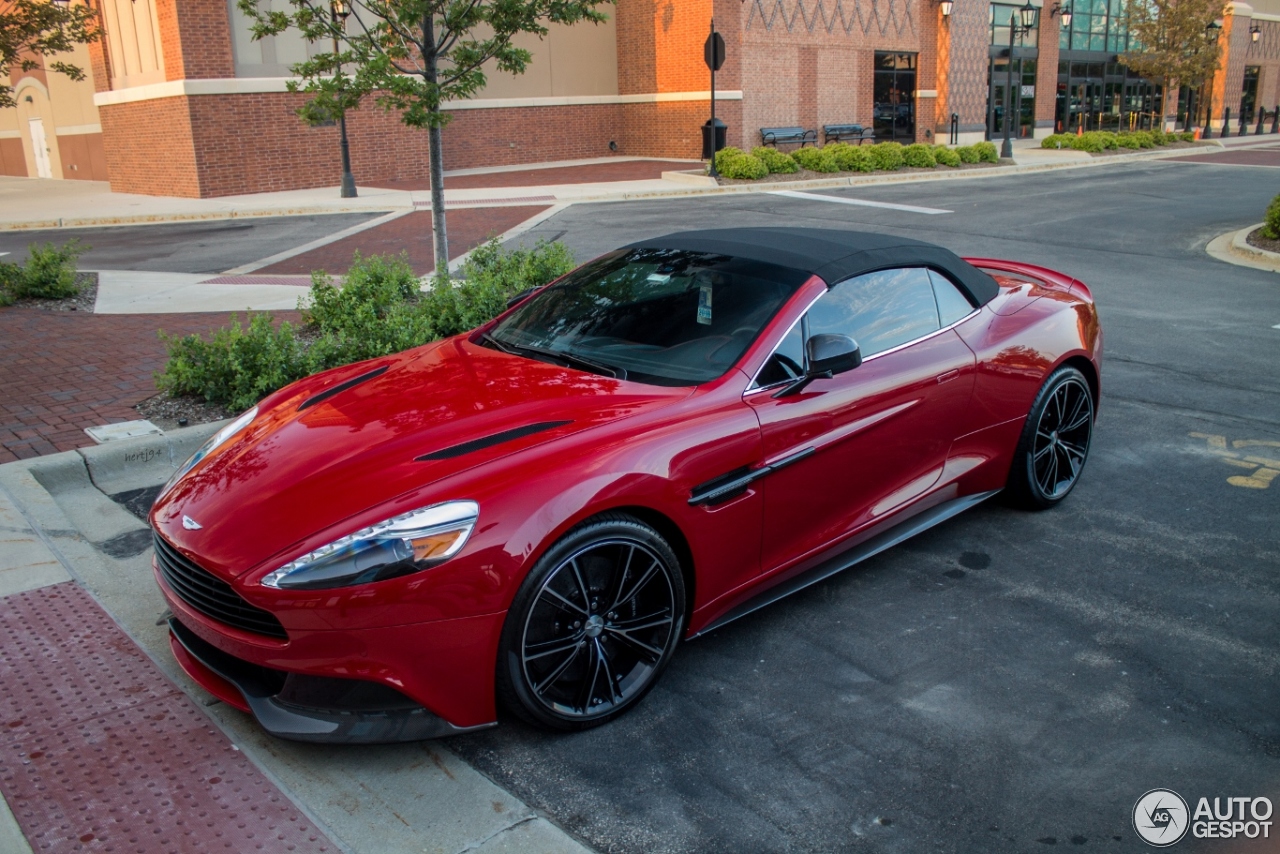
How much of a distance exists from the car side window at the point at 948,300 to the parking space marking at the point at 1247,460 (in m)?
1.95

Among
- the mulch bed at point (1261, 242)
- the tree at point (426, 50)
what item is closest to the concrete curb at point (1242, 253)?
the mulch bed at point (1261, 242)

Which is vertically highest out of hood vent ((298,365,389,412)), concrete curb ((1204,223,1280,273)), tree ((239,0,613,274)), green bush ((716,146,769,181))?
tree ((239,0,613,274))

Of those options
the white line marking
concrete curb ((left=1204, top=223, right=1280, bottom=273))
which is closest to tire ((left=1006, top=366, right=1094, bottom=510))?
concrete curb ((left=1204, top=223, right=1280, bottom=273))

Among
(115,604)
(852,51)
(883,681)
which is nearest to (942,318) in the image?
(883,681)

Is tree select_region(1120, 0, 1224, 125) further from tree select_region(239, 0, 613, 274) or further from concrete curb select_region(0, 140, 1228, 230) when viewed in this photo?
tree select_region(239, 0, 613, 274)

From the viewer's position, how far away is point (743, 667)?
3.93m

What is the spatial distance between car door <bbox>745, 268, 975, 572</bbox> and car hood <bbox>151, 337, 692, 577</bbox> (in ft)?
1.74

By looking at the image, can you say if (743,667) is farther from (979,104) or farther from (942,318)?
(979,104)

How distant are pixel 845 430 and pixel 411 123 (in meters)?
5.92

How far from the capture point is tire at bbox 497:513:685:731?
325cm

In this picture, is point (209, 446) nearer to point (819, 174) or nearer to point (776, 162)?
point (776, 162)

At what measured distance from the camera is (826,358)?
393 centimetres

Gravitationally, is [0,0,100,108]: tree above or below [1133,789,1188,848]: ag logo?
above

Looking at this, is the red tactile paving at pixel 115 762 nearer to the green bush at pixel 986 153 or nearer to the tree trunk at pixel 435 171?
the tree trunk at pixel 435 171
